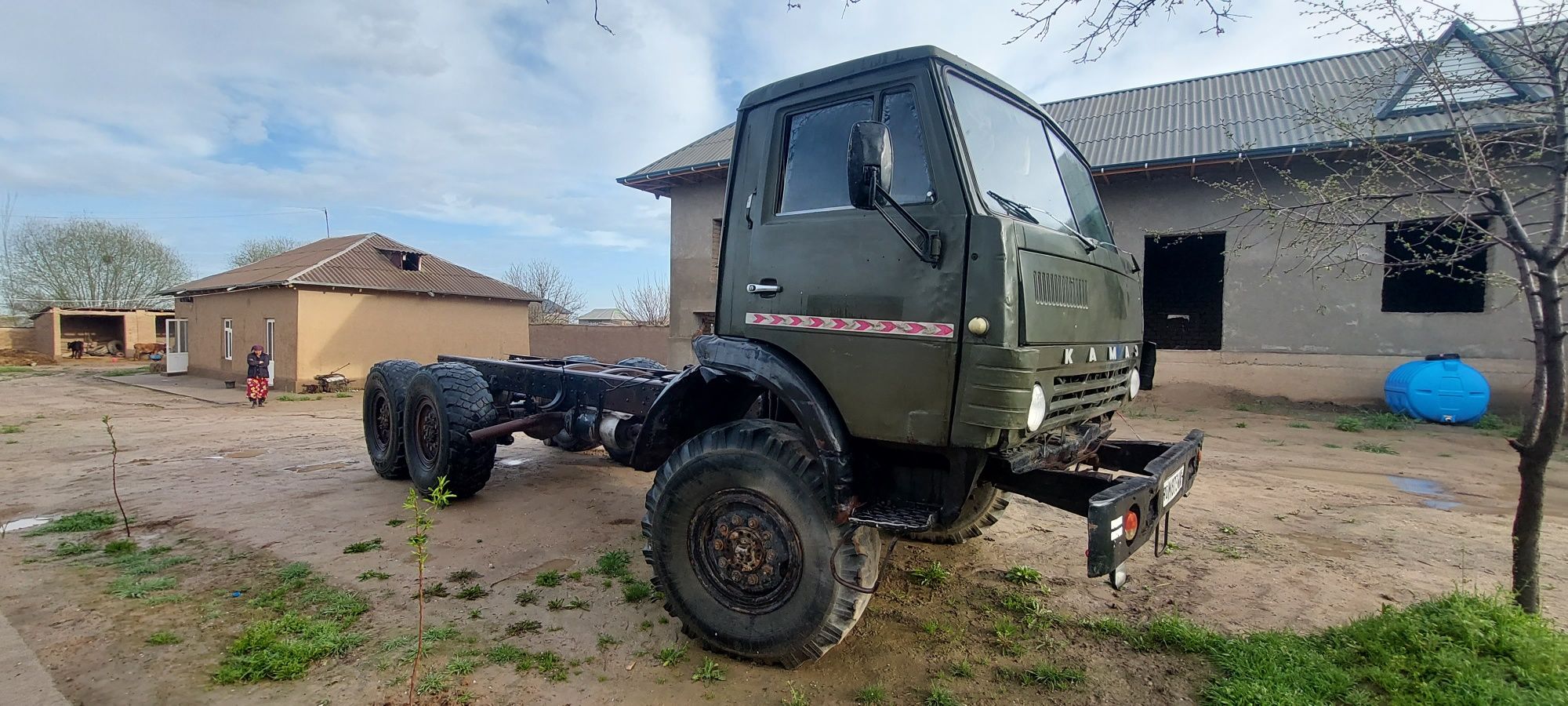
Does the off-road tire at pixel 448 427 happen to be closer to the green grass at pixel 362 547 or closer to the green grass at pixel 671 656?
the green grass at pixel 362 547

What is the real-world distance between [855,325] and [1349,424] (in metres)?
10.3

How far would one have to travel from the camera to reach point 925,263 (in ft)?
9.20

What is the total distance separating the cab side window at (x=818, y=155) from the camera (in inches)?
125

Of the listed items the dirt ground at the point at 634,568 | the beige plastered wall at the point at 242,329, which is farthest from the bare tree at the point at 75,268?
the dirt ground at the point at 634,568

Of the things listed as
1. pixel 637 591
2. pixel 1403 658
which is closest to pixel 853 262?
pixel 637 591

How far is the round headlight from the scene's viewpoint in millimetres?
2682

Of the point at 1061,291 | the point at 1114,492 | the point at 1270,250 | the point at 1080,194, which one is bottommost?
the point at 1114,492

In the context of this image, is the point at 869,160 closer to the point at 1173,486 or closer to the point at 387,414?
the point at 1173,486

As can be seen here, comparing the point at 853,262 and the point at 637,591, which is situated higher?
the point at 853,262

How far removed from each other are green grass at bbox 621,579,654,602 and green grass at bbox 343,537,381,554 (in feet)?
6.22

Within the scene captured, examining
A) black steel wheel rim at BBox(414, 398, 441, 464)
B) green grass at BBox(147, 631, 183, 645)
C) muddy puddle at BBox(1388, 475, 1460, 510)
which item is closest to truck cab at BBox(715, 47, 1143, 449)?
green grass at BBox(147, 631, 183, 645)

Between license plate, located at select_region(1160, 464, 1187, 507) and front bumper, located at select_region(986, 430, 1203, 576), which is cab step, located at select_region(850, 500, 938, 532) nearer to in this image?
front bumper, located at select_region(986, 430, 1203, 576)

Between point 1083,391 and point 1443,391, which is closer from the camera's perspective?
point 1083,391

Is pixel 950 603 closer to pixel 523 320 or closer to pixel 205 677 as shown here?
pixel 205 677
